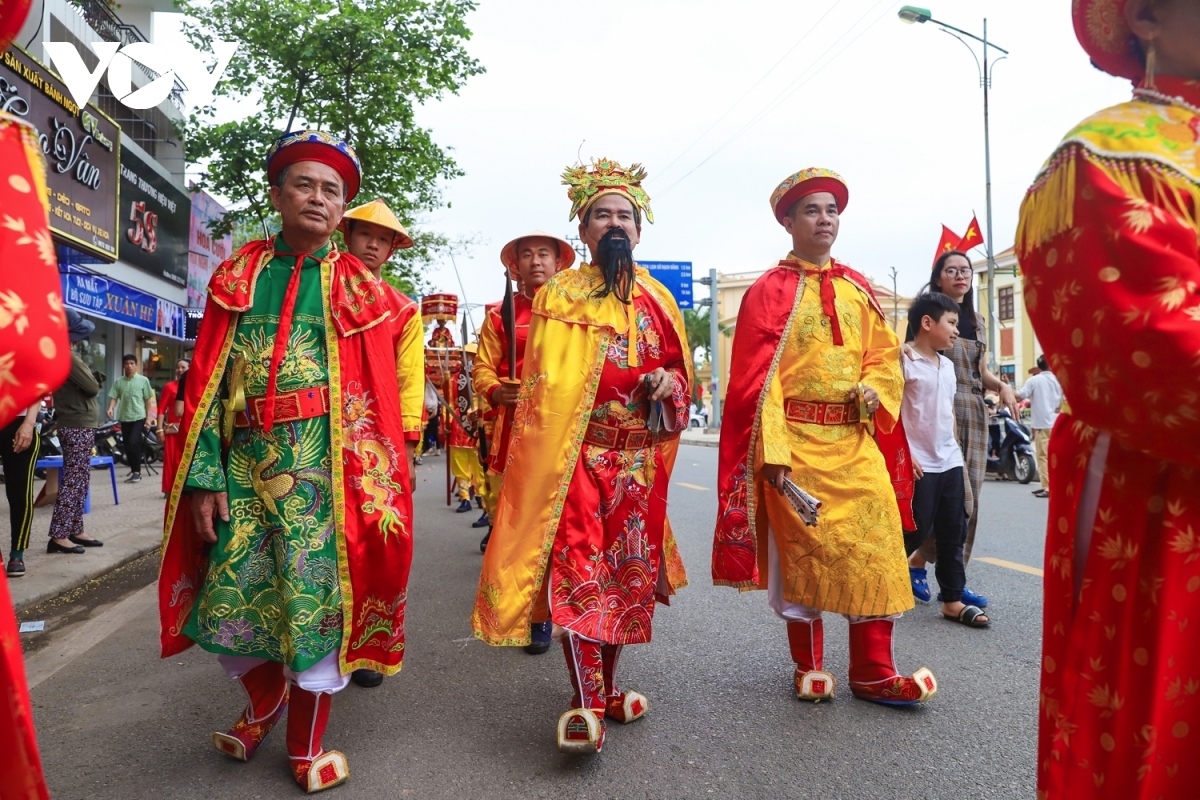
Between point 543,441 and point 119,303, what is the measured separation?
15.2 meters

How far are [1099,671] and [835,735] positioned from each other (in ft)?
5.59

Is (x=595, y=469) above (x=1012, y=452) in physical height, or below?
above

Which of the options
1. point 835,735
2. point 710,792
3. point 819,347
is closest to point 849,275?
point 819,347

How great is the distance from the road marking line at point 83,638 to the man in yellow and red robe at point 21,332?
2713mm

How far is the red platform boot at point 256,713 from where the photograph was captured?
8.77 ft

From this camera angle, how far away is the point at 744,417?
320 cm

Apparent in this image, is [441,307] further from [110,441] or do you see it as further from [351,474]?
[110,441]

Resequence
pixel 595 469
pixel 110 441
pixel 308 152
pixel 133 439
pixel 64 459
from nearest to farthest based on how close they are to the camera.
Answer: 1. pixel 308 152
2. pixel 595 469
3. pixel 64 459
4. pixel 133 439
5. pixel 110 441

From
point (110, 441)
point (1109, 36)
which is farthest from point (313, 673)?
point (110, 441)

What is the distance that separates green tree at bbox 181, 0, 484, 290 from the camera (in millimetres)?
13805

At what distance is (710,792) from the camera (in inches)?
94.4

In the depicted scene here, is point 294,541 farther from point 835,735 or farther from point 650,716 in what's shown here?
point 835,735

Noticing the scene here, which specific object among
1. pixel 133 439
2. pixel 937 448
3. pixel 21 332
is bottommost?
pixel 133 439

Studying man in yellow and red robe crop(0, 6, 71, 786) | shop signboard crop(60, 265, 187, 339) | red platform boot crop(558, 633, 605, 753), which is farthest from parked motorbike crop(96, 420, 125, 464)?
man in yellow and red robe crop(0, 6, 71, 786)
